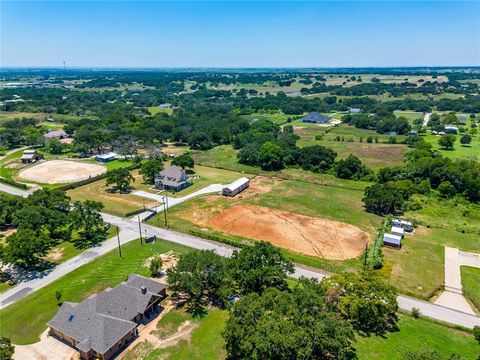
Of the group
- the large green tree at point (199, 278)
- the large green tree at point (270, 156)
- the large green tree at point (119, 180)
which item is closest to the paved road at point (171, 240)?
the large green tree at point (199, 278)

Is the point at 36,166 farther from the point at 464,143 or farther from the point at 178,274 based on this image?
the point at 464,143

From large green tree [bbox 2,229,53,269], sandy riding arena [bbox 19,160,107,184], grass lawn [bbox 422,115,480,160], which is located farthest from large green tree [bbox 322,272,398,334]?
grass lawn [bbox 422,115,480,160]

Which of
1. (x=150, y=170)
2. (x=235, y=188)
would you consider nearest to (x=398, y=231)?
(x=235, y=188)

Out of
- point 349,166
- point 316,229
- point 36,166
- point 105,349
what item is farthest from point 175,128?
point 105,349

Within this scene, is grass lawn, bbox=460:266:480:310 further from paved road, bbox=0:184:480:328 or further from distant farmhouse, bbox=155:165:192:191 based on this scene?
distant farmhouse, bbox=155:165:192:191

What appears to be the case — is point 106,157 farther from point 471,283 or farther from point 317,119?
point 317,119
